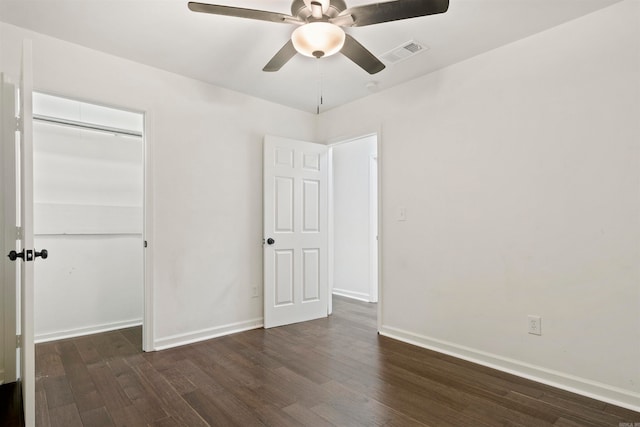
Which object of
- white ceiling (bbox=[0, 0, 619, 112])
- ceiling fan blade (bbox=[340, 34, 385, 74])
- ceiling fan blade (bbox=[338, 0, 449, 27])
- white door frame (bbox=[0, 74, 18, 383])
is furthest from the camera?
white door frame (bbox=[0, 74, 18, 383])

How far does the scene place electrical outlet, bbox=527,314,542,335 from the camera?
2459mm

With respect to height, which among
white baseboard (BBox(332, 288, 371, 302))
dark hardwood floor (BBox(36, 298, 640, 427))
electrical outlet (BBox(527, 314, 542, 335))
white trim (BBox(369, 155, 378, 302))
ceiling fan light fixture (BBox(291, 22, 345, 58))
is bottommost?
white baseboard (BBox(332, 288, 371, 302))

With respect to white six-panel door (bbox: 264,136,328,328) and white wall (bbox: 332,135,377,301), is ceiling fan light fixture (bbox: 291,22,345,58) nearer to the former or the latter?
white six-panel door (bbox: 264,136,328,328)

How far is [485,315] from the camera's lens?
2.74 metres

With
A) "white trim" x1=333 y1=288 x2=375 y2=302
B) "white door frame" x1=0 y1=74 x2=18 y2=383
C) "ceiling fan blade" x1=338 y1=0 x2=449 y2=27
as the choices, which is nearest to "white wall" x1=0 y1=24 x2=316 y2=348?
"white door frame" x1=0 y1=74 x2=18 y2=383

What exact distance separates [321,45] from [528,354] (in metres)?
2.54

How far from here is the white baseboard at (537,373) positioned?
2107 millimetres

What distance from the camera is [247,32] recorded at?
248 centimetres

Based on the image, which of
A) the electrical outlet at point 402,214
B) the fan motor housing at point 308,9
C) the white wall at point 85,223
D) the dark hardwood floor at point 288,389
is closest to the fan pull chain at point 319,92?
the fan motor housing at point 308,9

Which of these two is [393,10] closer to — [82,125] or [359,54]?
[359,54]

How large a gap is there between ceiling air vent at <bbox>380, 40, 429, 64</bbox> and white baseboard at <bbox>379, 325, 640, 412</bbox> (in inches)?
96.3

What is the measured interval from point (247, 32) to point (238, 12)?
737 millimetres

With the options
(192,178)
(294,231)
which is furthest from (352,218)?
(192,178)

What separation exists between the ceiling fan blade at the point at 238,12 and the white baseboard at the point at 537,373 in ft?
8.97
